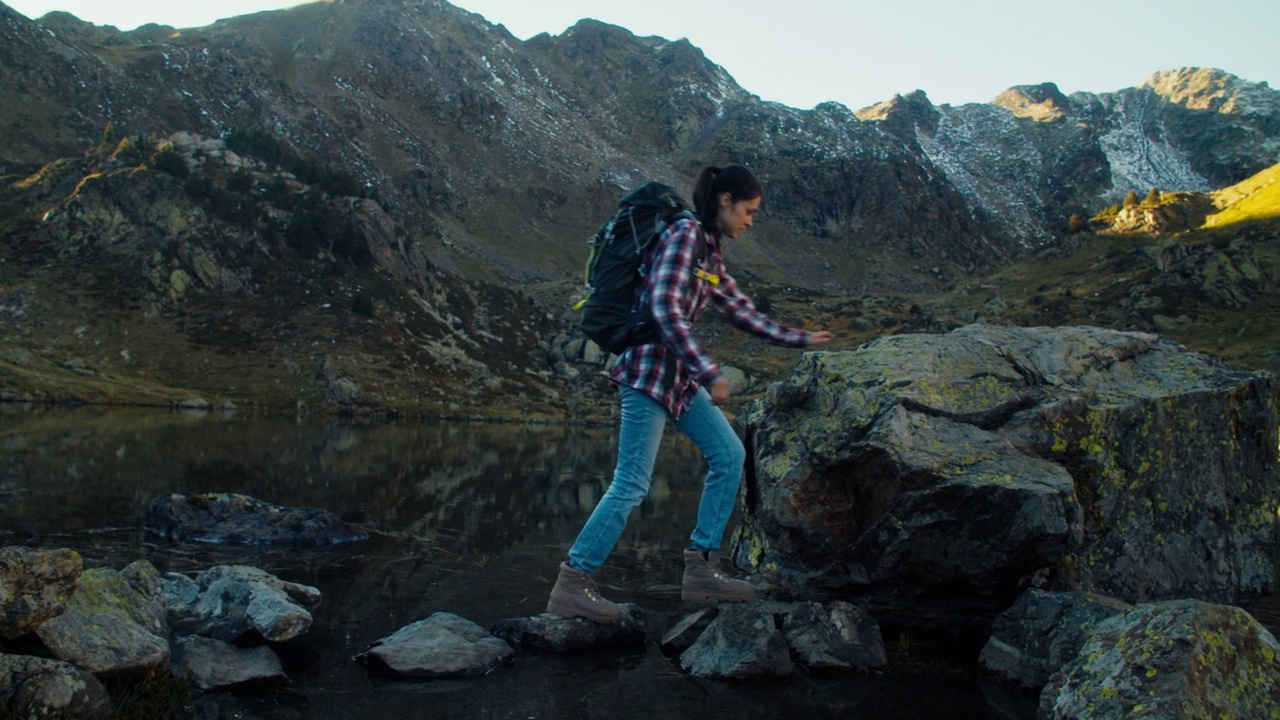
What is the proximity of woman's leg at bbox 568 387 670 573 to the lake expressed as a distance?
2.69 feet

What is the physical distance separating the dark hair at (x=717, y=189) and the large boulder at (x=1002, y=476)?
203cm

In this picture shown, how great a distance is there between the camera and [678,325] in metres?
6.20

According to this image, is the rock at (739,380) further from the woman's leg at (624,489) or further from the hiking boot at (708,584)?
the woman's leg at (624,489)

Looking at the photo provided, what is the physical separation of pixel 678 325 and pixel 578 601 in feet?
7.92

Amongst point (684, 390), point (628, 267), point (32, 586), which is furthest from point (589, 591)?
point (32, 586)

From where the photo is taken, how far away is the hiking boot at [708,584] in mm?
7441

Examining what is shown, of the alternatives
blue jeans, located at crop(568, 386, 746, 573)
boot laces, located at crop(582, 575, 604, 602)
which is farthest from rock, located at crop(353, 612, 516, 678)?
blue jeans, located at crop(568, 386, 746, 573)

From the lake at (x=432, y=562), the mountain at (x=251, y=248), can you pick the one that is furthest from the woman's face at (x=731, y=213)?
the mountain at (x=251, y=248)

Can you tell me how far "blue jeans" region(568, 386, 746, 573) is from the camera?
6.69 m

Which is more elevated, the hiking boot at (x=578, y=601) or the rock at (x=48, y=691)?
the rock at (x=48, y=691)

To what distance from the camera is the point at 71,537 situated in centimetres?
988

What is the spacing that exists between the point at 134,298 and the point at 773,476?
67560mm

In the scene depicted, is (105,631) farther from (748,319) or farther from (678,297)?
(748,319)

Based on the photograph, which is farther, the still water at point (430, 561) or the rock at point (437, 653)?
the rock at point (437, 653)
